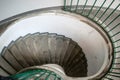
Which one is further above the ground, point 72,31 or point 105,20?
point 105,20

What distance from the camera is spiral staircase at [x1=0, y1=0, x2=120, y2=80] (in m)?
3.94

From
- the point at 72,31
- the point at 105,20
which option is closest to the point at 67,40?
the point at 72,31

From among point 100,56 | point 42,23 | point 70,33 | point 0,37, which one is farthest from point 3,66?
point 100,56

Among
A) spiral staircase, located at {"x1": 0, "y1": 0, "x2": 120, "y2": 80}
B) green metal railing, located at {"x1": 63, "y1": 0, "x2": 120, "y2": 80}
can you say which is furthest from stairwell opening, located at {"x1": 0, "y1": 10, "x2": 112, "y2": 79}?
green metal railing, located at {"x1": 63, "y1": 0, "x2": 120, "y2": 80}

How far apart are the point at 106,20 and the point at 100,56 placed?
89 centimetres

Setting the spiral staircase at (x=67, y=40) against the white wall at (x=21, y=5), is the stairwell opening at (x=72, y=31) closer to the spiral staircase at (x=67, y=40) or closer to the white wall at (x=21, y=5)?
the spiral staircase at (x=67, y=40)

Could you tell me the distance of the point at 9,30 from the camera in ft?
13.4

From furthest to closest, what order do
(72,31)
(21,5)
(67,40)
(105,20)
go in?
(67,40) → (72,31) → (21,5) → (105,20)

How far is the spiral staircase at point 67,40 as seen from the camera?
12.9ft

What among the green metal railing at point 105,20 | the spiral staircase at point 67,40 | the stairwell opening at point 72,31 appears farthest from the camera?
the stairwell opening at point 72,31

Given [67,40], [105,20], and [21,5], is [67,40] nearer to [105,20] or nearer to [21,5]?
[105,20]

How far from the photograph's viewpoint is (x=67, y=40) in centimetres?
481

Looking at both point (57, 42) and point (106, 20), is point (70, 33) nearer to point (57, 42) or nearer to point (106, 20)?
point (57, 42)

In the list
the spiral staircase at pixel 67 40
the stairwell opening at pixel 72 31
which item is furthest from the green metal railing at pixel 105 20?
the stairwell opening at pixel 72 31
